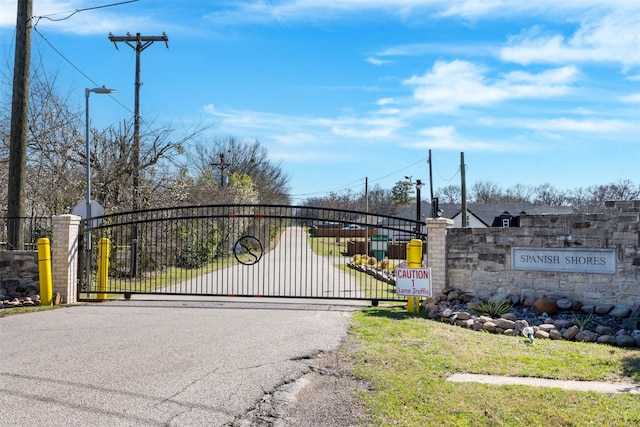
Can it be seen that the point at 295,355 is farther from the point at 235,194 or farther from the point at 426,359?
the point at 235,194

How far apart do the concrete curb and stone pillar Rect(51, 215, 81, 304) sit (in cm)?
936

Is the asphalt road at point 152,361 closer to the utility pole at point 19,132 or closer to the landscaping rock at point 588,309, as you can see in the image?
the utility pole at point 19,132

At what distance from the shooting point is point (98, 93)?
50.0ft

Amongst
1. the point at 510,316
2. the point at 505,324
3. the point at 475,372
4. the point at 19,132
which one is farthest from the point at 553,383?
the point at 19,132

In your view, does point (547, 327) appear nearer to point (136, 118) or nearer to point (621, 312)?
point (621, 312)

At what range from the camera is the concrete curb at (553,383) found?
6020mm

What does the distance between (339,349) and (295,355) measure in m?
0.70

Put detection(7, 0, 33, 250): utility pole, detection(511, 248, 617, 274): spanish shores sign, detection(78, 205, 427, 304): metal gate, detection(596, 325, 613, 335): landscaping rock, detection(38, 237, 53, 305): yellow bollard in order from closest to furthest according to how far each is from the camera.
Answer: detection(596, 325, 613, 335): landscaping rock < detection(511, 248, 617, 274): spanish shores sign < detection(38, 237, 53, 305): yellow bollard < detection(78, 205, 427, 304): metal gate < detection(7, 0, 33, 250): utility pole

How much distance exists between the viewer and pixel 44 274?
12352mm

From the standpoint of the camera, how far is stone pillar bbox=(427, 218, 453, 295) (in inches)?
474

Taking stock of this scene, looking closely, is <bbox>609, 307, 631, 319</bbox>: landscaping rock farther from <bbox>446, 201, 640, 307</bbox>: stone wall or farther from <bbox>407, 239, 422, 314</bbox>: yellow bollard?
<bbox>407, 239, 422, 314</bbox>: yellow bollard

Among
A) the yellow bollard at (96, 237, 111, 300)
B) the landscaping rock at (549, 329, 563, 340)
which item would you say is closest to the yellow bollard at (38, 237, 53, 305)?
the yellow bollard at (96, 237, 111, 300)

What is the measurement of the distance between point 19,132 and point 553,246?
1193 cm

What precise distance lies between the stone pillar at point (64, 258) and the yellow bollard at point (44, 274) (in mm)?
292
